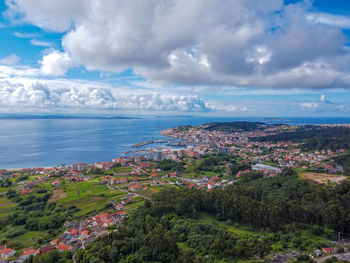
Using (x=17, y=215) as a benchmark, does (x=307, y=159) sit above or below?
above

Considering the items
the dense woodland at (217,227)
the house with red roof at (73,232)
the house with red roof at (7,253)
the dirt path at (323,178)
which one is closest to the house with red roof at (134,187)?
the dense woodland at (217,227)

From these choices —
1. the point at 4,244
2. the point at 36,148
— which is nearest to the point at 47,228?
the point at 4,244

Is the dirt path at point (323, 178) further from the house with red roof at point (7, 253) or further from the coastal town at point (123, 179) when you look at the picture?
the house with red roof at point (7, 253)

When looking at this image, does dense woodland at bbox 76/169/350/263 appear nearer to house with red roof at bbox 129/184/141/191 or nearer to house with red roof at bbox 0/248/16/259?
house with red roof at bbox 0/248/16/259

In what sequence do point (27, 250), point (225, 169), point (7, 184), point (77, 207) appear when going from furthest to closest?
point (225, 169) → point (7, 184) → point (77, 207) → point (27, 250)

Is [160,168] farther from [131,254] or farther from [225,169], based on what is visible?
[131,254]

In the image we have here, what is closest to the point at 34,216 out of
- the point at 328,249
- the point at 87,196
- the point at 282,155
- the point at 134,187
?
the point at 87,196
